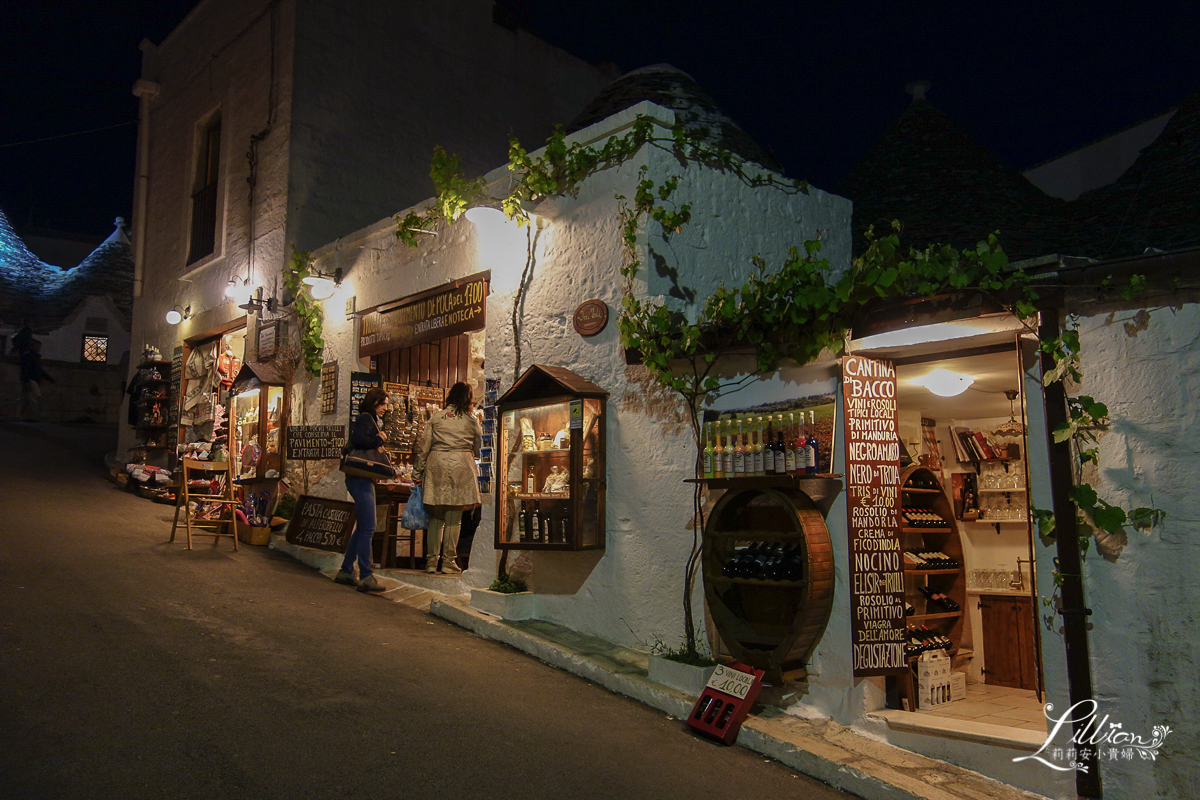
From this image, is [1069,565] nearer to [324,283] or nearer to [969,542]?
[969,542]

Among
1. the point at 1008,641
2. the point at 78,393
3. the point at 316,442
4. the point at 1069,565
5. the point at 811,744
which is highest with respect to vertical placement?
the point at 78,393

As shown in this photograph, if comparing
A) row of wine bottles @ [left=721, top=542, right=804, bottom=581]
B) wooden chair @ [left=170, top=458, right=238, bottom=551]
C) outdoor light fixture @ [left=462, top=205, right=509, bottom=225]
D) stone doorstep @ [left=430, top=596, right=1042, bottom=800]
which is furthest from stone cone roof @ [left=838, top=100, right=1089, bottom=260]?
wooden chair @ [left=170, top=458, right=238, bottom=551]

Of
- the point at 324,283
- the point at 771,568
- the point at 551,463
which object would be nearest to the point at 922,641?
the point at 771,568

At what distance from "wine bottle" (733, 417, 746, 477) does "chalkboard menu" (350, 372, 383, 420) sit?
5379 millimetres

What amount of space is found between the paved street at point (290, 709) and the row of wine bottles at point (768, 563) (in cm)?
111

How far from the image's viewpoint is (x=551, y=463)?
7301 millimetres

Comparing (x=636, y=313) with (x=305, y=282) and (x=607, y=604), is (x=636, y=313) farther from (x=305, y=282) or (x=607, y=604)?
(x=305, y=282)

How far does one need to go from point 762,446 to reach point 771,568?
0.83 m

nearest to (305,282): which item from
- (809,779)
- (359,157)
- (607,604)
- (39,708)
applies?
(359,157)

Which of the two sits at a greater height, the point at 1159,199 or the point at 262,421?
the point at 1159,199

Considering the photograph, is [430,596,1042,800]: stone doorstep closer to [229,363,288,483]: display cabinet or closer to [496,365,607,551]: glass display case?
[496,365,607,551]: glass display case

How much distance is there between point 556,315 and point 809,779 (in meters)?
4.56

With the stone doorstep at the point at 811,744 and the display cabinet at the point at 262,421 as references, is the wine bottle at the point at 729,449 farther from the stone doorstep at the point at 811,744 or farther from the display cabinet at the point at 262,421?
the display cabinet at the point at 262,421

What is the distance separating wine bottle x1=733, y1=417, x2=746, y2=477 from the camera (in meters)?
5.83
